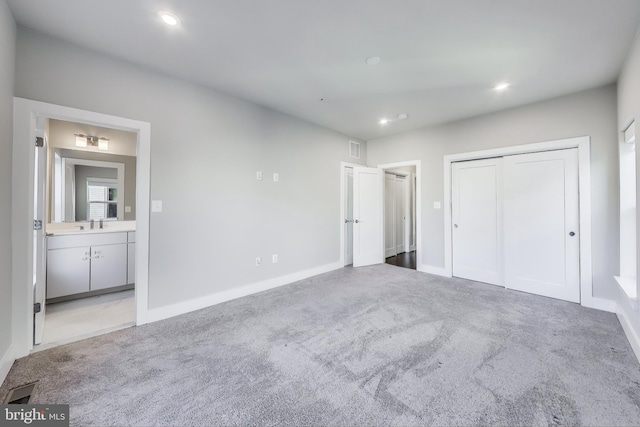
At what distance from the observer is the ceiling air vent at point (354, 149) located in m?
5.16

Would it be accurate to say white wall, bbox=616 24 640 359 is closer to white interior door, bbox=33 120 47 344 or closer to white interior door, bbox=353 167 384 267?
white interior door, bbox=353 167 384 267

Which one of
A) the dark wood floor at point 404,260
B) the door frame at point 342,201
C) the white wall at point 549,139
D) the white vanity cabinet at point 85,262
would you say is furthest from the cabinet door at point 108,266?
the white wall at point 549,139

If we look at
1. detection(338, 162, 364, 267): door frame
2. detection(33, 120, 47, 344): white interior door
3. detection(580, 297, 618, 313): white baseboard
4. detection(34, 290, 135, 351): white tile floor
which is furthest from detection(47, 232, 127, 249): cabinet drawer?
detection(580, 297, 618, 313): white baseboard

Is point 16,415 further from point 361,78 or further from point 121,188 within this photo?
point 361,78

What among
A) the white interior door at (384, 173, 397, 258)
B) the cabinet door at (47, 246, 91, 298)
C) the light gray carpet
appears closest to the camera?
the light gray carpet

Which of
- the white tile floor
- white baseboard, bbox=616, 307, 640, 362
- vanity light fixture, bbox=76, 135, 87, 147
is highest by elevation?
vanity light fixture, bbox=76, 135, 87, 147

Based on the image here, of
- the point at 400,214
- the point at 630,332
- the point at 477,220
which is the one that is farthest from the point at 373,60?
the point at 400,214

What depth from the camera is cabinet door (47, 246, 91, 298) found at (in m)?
3.03

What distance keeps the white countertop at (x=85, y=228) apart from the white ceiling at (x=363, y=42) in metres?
2.19

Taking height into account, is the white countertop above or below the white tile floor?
above

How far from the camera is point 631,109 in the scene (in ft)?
7.56

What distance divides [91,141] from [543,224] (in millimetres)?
6384

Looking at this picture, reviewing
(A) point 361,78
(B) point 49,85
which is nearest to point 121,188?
(B) point 49,85

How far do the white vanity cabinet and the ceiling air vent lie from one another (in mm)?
4052
